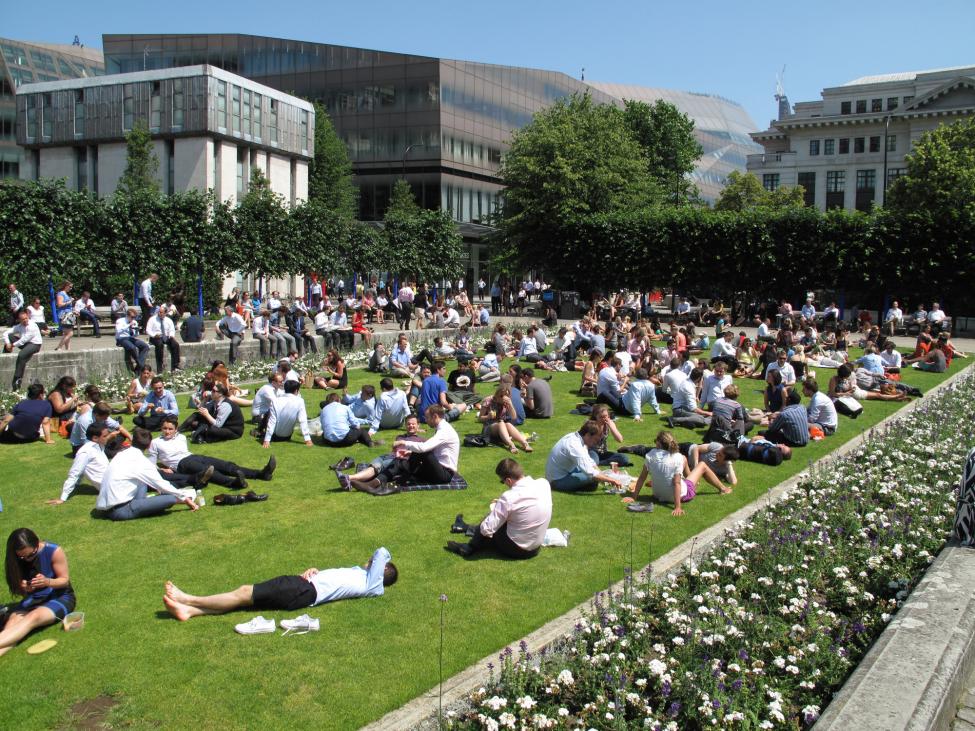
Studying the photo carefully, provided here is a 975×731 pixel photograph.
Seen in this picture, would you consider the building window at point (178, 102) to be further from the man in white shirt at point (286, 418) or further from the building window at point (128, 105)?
the man in white shirt at point (286, 418)

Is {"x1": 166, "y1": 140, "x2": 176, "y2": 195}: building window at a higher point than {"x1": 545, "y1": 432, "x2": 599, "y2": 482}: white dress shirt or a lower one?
higher

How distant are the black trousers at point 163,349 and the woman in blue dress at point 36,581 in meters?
15.2

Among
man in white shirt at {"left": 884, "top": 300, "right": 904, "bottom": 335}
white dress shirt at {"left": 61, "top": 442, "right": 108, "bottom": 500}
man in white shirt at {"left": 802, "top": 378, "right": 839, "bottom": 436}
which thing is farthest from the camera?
man in white shirt at {"left": 884, "top": 300, "right": 904, "bottom": 335}

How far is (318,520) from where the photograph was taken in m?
10.7

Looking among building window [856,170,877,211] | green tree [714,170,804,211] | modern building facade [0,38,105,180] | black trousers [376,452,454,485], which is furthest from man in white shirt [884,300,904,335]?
modern building facade [0,38,105,180]

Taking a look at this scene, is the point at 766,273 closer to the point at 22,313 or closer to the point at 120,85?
the point at 22,313

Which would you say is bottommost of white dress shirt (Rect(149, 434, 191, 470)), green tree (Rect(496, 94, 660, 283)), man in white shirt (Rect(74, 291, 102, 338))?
white dress shirt (Rect(149, 434, 191, 470))

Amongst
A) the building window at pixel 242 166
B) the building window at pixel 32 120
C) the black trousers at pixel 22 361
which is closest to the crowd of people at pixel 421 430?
the black trousers at pixel 22 361

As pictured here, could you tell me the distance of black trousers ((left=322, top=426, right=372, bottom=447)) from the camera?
14.9m

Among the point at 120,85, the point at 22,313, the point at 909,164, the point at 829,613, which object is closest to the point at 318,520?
the point at 829,613

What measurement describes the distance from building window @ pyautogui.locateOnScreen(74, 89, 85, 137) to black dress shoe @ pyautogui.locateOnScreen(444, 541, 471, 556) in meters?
59.9

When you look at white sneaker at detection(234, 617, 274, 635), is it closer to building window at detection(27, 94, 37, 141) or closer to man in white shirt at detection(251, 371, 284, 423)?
man in white shirt at detection(251, 371, 284, 423)

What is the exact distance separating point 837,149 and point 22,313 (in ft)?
289

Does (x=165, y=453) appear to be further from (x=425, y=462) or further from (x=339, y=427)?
(x=425, y=462)
